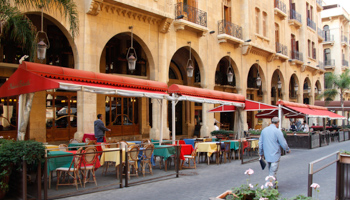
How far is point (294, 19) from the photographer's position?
33.4m

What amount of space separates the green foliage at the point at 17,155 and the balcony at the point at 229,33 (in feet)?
57.3

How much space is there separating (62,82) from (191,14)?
1328cm

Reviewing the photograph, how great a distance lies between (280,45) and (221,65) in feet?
23.1

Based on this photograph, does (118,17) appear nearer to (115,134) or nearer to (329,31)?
(115,134)

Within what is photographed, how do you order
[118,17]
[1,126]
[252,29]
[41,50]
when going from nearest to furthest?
1. [41,50]
2. [1,126]
3. [118,17]
4. [252,29]

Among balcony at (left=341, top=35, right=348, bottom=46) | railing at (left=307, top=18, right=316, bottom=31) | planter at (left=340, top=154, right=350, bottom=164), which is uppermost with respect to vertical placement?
balcony at (left=341, top=35, right=348, bottom=46)

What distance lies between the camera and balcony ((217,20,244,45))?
73.4ft

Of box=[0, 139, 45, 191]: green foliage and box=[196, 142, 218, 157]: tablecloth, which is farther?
box=[196, 142, 218, 157]: tablecloth

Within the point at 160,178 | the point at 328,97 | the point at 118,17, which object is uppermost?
the point at 118,17

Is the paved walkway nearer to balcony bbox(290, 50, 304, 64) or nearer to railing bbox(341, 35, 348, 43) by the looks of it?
balcony bbox(290, 50, 304, 64)

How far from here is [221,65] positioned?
2809 cm

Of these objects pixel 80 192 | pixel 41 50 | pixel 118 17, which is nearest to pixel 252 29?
pixel 118 17

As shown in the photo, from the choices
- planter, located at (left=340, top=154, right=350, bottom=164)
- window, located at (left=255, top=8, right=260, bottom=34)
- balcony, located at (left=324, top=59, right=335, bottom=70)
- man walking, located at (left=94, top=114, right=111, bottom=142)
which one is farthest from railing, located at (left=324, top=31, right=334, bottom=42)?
planter, located at (left=340, top=154, right=350, bottom=164)

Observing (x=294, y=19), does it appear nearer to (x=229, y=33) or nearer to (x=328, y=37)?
(x=229, y=33)
